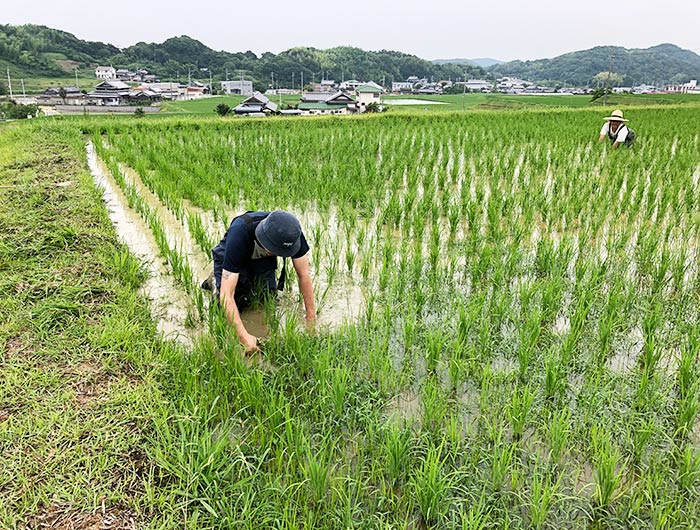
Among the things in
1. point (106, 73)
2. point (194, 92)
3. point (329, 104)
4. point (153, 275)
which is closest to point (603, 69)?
point (194, 92)

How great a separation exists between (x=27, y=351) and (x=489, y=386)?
7.80 feet

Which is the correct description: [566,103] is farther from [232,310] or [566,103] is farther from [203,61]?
[203,61]

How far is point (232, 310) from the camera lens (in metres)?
2.49

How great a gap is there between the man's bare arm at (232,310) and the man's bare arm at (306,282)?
35 cm

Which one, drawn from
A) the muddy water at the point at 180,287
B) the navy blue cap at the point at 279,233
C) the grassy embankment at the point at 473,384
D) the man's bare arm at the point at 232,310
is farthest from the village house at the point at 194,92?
the navy blue cap at the point at 279,233

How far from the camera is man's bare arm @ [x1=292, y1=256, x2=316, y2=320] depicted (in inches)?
104

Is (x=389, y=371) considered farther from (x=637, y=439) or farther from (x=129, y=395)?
(x=129, y=395)

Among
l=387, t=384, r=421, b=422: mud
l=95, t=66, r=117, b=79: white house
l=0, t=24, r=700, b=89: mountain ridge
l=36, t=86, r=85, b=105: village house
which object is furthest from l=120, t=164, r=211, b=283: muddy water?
l=95, t=66, r=117, b=79: white house

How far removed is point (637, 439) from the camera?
1874mm

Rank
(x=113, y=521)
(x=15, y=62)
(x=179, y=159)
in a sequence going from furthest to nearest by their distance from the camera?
1. (x=15, y=62)
2. (x=179, y=159)
3. (x=113, y=521)

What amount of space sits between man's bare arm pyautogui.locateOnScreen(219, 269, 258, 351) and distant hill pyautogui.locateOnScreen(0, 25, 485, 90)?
5188cm

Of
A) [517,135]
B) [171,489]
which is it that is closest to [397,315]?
[171,489]

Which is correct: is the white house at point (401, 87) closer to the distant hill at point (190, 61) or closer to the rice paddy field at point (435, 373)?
the distant hill at point (190, 61)

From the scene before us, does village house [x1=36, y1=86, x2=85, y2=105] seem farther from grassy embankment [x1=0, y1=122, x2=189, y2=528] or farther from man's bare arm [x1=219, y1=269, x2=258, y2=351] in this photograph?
man's bare arm [x1=219, y1=269, x2=258, y2=351]
